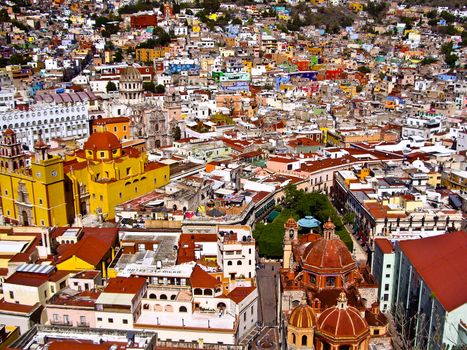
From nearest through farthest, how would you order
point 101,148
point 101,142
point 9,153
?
point 9,153
point 101,148
point 101,142

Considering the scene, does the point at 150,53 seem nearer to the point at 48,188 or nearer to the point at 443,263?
the point at 48,188

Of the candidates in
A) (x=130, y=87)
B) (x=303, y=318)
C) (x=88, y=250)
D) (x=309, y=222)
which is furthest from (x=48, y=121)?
(x=303, y=318)

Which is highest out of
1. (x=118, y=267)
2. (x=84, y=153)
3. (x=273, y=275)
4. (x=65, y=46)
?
(x=65, y=46)

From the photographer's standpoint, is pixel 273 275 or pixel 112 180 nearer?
pixel 273 275

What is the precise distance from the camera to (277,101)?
80.4m

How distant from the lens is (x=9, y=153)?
43.2 m

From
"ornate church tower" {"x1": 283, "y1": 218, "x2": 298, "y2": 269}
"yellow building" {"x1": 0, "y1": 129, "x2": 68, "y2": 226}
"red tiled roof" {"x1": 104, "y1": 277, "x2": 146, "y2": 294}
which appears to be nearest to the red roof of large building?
"ornate church tower" {"x1": 283, "y1": 218, "x2": 298, "y2": 269}

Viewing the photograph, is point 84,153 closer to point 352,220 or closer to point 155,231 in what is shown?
point 155,231

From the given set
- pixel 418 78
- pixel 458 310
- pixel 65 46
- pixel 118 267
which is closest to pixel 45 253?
pixel 118 267

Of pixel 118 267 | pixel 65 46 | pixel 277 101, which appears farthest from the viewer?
pixel 65 46

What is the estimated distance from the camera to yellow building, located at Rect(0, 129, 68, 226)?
4062cm

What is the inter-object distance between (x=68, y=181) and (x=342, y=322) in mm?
25174

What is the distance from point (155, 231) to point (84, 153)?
13.1 meters

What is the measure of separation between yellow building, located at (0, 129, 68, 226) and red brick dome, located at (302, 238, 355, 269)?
19437 mm
